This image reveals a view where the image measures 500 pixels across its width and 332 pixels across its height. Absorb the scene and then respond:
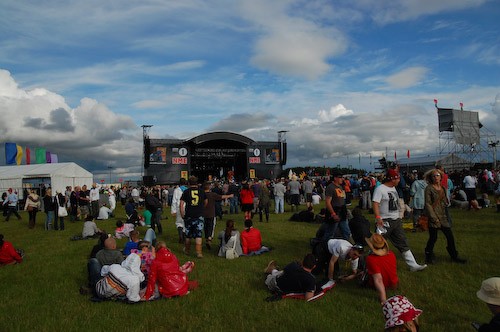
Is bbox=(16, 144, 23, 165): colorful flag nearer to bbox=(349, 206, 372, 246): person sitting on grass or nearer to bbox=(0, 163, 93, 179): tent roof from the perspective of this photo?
bbox=(0, 163, 93, 179): tent roof

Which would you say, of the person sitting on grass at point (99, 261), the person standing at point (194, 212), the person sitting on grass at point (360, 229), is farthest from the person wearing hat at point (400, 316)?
the person standing at point (194, 212)

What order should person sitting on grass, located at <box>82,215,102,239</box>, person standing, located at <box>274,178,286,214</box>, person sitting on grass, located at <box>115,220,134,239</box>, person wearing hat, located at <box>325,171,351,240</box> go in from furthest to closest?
person standing, located at <box>274,178,286,214</box> → person sitting on grass, located at <box>82,215,102,239</box> → person sitting on grass, located at <box>115,220,134,239</box> → person wearing hat, located at <box>325,171,351,240</box>

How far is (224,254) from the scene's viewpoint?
27.0 ft

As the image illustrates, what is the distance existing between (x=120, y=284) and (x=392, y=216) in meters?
4.22

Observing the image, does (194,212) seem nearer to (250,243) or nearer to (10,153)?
(250,243)

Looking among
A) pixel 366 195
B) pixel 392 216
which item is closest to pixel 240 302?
pixel 392 216

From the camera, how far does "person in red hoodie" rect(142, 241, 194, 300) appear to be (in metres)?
5.62

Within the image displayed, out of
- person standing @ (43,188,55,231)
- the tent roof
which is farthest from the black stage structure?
person standing @ (43,188,55,231)

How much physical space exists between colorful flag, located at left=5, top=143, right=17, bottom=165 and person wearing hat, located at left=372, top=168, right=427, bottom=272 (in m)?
30.2

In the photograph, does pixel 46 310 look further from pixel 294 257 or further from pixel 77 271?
pixel 294 257

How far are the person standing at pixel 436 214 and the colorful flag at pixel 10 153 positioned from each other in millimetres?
30613

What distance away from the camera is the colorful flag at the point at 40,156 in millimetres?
32909

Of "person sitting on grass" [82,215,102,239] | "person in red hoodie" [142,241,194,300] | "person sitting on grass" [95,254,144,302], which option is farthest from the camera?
"person sitting on grass" [82,215,102,239]

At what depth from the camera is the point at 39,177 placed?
26.8m
